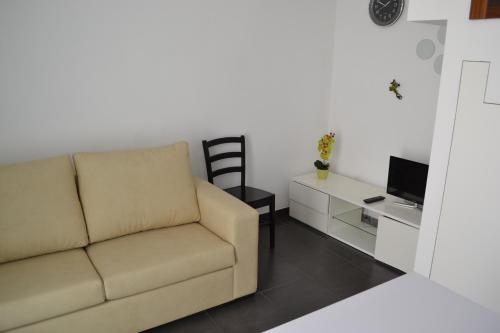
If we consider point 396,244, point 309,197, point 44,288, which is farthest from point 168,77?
point 396,244

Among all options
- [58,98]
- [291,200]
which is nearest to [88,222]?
[58,98]

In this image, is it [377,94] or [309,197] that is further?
[309,197]

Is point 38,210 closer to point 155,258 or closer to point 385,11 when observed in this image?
point 155,258

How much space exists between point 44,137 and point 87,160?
455mm

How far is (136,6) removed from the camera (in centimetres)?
306

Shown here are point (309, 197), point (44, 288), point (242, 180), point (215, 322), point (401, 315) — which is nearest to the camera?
point (401, 315)

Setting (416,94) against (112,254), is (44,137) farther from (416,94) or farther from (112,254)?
(416,94)

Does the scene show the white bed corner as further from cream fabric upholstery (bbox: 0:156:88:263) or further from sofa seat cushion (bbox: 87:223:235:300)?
cream fabric upholstery (bbox: 0:156:88:263)

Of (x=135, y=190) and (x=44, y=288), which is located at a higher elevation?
(x=135, y=190)

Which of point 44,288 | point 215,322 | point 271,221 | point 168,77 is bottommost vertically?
point 215,322

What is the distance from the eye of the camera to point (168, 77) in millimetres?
3326

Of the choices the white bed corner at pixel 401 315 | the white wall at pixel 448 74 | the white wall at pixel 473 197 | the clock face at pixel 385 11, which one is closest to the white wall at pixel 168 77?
the clock face at pixel 385 11

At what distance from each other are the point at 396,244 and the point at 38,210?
2.55m

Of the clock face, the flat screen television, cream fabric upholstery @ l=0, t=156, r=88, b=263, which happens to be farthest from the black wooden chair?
the clock face
